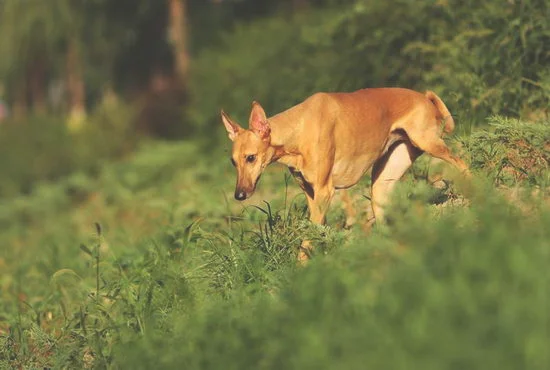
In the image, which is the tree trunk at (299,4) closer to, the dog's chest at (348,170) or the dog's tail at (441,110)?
the dog's tail at (441,110)

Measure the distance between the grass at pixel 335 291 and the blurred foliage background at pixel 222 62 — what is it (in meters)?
1.28

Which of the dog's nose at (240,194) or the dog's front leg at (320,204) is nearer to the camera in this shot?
the dog's nose at (240,194)

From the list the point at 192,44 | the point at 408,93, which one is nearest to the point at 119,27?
the point at 192,44

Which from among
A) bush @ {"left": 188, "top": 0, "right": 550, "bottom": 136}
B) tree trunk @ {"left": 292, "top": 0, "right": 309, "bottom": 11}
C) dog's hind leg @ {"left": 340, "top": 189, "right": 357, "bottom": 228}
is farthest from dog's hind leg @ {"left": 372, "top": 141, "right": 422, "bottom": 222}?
tree trunk @ {"left": 292, "top": 0, "right": 309, "bottom": 11}

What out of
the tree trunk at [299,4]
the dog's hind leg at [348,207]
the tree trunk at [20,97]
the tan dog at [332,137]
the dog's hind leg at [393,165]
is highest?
the tan dog at [332,137]

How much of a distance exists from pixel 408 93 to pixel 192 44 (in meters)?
20.5

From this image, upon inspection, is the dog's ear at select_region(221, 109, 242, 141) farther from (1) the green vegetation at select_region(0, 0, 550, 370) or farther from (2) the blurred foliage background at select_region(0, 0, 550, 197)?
(2) the blurred foliage background at select_region(0, 0, 550, 197)

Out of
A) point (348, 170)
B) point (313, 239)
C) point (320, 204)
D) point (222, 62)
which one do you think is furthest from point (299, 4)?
point (313, 239)

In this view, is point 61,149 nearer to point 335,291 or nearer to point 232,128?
point 232,128

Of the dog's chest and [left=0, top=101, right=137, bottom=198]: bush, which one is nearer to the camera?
the dog's chest

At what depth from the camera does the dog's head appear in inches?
267

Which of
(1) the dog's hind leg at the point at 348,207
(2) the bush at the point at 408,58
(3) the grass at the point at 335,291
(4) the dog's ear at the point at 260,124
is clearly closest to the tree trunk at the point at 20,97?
(2) the bush at the point at 408,58

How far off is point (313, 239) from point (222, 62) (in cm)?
1172

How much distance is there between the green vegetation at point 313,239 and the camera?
434 cm
